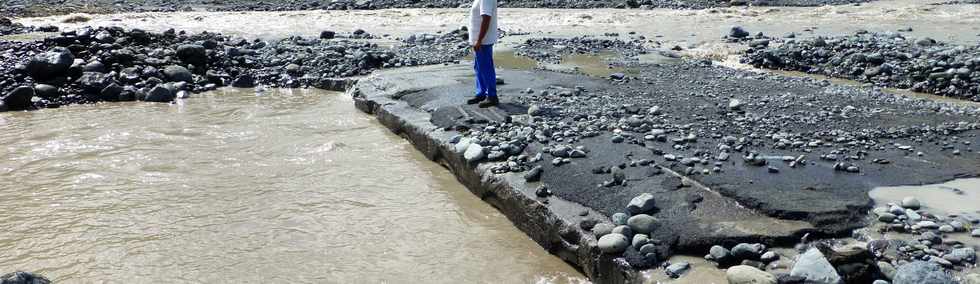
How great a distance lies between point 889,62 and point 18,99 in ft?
41.0

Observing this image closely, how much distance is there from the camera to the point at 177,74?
38.5 ft

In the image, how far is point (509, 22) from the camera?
71.3 feet

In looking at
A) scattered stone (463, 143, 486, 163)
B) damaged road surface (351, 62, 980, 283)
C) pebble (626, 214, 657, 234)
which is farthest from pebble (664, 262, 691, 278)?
scattered stone (463, 143, 486, 163)

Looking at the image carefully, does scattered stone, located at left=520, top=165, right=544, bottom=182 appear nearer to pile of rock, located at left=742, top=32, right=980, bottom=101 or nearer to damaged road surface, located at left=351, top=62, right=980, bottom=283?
damaged road surface, located at left=351, top=62, right=980, bottom=283

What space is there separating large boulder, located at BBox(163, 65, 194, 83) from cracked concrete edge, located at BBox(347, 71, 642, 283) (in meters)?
4.77

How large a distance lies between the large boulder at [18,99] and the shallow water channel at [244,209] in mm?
1039

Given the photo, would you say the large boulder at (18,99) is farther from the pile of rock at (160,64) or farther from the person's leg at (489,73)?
the person's leg at (489,73)

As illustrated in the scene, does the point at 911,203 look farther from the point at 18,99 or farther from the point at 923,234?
the point at 18,99

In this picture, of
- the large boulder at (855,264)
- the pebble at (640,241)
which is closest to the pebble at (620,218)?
the pebble at (640,241)

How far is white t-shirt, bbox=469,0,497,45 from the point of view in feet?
25.0

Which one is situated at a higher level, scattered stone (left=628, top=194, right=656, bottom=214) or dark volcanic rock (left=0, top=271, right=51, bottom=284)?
dark volcanic rock (left=0, top=271, right=51, bottom=284)

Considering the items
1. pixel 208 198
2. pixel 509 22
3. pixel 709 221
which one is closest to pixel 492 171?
pixel 709 221

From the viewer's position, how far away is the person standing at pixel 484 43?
25.1ft

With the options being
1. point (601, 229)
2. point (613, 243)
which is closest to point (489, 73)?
point (601, 229)
